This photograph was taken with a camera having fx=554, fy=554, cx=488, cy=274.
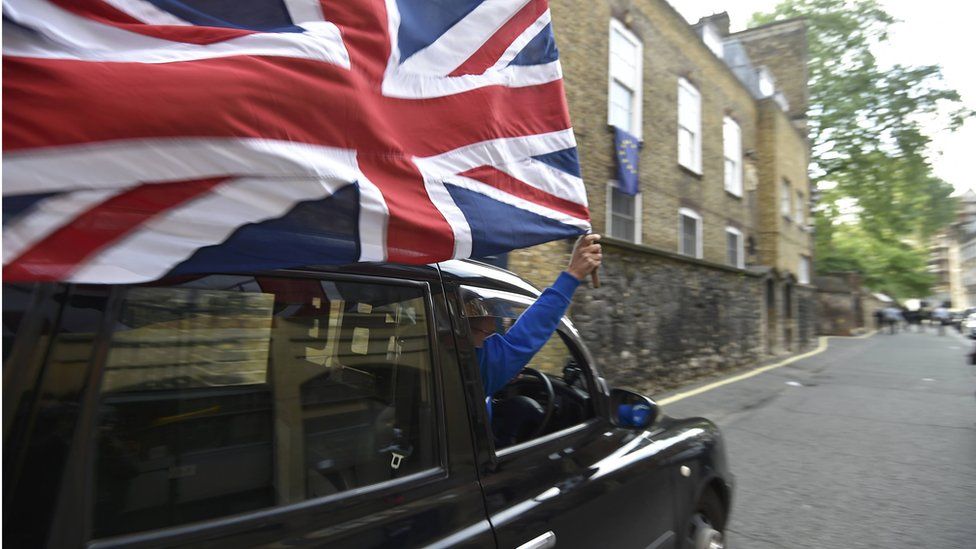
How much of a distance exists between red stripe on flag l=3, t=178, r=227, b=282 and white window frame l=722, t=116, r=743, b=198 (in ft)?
53.7

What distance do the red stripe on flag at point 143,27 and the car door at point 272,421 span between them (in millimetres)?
486

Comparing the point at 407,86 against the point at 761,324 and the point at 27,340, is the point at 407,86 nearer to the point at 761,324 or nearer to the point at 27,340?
the point at 27,340

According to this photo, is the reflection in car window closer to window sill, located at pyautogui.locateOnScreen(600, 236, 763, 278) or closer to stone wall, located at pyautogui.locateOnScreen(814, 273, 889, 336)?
window sill, located at pyautogui.locateOnScreen(600, 236, 763, 278)

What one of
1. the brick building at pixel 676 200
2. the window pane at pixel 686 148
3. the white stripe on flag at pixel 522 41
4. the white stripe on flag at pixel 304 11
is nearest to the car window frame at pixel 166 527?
the white stripe on flag at pixel 304 11

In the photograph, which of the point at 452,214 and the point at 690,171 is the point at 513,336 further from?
the point at 690,171

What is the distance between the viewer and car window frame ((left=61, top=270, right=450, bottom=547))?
99 cm

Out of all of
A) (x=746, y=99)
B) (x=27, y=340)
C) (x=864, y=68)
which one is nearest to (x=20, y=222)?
(x=27, y=340)

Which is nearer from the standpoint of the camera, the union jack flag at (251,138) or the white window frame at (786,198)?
the union jack flag at (251,138)

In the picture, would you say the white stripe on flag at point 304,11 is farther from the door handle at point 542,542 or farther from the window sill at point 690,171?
the window sill at point 690,171

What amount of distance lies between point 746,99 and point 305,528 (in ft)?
62.6

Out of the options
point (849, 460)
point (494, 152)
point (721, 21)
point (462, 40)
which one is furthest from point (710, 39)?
point (494, 152)

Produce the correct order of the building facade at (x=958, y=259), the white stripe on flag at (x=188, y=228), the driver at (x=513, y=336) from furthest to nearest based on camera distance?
the building facade at (x=958, y=259), the driver at (x=513, y=336), the white stripe on flag at (x=188, y=228)

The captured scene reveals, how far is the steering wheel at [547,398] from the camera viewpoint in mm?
2143

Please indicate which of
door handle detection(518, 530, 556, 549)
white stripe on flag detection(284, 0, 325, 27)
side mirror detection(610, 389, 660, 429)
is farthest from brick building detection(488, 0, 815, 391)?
white stripe on flag detection(284, 0, 325, 27)
